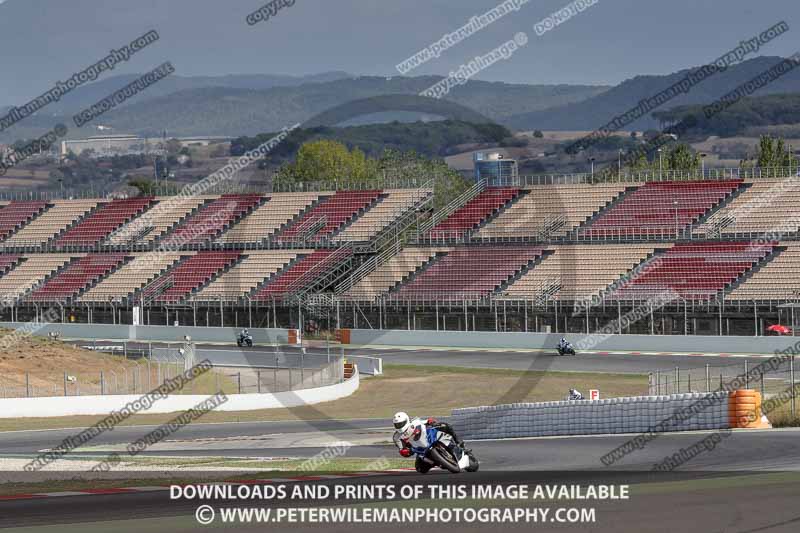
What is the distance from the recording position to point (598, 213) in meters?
65.9

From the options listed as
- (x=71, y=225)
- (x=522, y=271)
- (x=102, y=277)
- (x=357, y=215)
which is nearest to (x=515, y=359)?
(x=522, y=271)

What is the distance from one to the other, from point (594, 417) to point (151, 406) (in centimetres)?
1750

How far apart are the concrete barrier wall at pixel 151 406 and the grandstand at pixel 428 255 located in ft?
53.0

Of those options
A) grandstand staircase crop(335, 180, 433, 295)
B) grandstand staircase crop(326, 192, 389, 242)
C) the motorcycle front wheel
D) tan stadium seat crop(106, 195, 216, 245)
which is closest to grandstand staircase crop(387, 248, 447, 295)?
grandstand staircase crop(335, 180, 433, 295)

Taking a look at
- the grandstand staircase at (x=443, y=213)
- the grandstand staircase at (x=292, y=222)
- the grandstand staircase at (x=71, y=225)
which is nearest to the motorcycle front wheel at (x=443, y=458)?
the grandstand staircase at (x=443, y=213)

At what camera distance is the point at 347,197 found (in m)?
75.1

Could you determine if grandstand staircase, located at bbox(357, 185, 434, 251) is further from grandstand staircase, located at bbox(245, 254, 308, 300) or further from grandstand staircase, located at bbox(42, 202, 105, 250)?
grandstand staircase, located at bbox(42, 202, 105, 250)

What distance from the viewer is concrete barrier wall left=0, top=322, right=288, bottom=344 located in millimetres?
63688

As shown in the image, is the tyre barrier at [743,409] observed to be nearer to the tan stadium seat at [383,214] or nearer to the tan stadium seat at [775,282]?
the tan stadium seat at [775,282]

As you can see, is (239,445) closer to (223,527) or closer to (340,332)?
(223,527)

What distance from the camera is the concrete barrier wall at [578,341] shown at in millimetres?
51438

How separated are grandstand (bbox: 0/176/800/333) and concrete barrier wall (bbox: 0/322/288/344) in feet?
2.48

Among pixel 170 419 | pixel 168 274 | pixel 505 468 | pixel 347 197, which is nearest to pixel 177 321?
pixel 168 274

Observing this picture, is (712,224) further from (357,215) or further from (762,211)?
A: (357,215)
